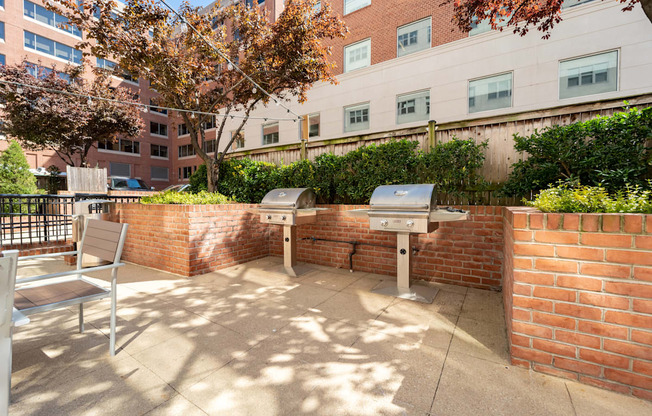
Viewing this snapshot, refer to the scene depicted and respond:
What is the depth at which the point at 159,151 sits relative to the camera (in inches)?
1085

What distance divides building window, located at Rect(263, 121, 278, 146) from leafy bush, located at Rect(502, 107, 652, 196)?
12552 mm

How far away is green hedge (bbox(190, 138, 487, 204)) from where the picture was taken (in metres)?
3.94

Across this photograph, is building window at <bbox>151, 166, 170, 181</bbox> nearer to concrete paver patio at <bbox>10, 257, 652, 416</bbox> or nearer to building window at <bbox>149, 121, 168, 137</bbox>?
building window at <bbox>149, 121, 168, 137</bbox>

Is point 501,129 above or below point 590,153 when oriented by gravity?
above

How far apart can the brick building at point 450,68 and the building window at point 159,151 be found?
651 inches

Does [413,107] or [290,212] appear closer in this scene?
[290,212]

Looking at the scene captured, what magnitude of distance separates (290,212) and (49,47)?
29152 mm

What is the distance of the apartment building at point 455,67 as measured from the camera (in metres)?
7.90

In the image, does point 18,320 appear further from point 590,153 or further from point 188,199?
→ point 590,153

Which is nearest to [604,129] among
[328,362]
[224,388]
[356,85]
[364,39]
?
[328,362]

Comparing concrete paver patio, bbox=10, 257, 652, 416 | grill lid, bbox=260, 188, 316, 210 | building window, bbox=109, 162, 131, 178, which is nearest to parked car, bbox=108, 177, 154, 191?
building window, bbox=109, 162, 131, 178

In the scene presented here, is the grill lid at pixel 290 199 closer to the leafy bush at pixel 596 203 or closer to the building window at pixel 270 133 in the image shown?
the leafy bush at pixel 596 203

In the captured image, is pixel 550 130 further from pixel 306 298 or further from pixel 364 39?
pixel 364 39

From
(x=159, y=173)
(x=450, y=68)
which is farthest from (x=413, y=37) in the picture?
(x=159, y=173)
